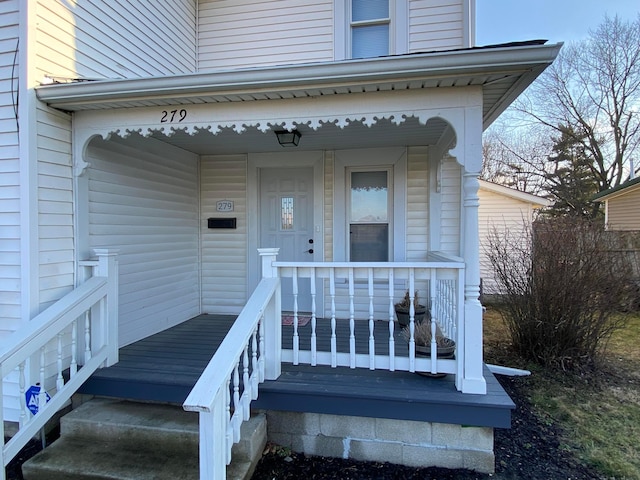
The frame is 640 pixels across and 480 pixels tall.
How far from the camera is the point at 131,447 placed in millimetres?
2684

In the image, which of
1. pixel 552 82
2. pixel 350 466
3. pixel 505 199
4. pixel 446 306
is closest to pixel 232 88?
pixel 446 306

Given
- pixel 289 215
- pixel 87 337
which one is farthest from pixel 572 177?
pixel 87 337

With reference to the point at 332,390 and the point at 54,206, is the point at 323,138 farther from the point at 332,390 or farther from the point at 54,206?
the point at 332,390

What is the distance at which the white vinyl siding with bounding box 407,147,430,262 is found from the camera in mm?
4805

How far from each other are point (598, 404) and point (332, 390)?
2750 mm

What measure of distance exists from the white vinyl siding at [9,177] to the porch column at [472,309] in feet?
11.4

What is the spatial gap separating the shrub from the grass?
235 millimetres

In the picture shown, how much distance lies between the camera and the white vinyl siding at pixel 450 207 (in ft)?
15.0

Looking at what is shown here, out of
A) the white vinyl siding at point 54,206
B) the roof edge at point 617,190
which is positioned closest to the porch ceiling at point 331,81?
the white vinyl siding at point 54,206

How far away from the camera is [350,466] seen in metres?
2.67

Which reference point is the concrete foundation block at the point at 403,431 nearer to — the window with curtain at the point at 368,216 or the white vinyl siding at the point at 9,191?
the window with curtain at the point at 368,216

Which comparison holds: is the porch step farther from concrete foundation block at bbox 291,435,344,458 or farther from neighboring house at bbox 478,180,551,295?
neighboring house at bbox 478,180,551,295

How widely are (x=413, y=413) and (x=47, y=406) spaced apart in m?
2.59

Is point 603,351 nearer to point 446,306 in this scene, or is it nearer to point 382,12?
point 446,306
